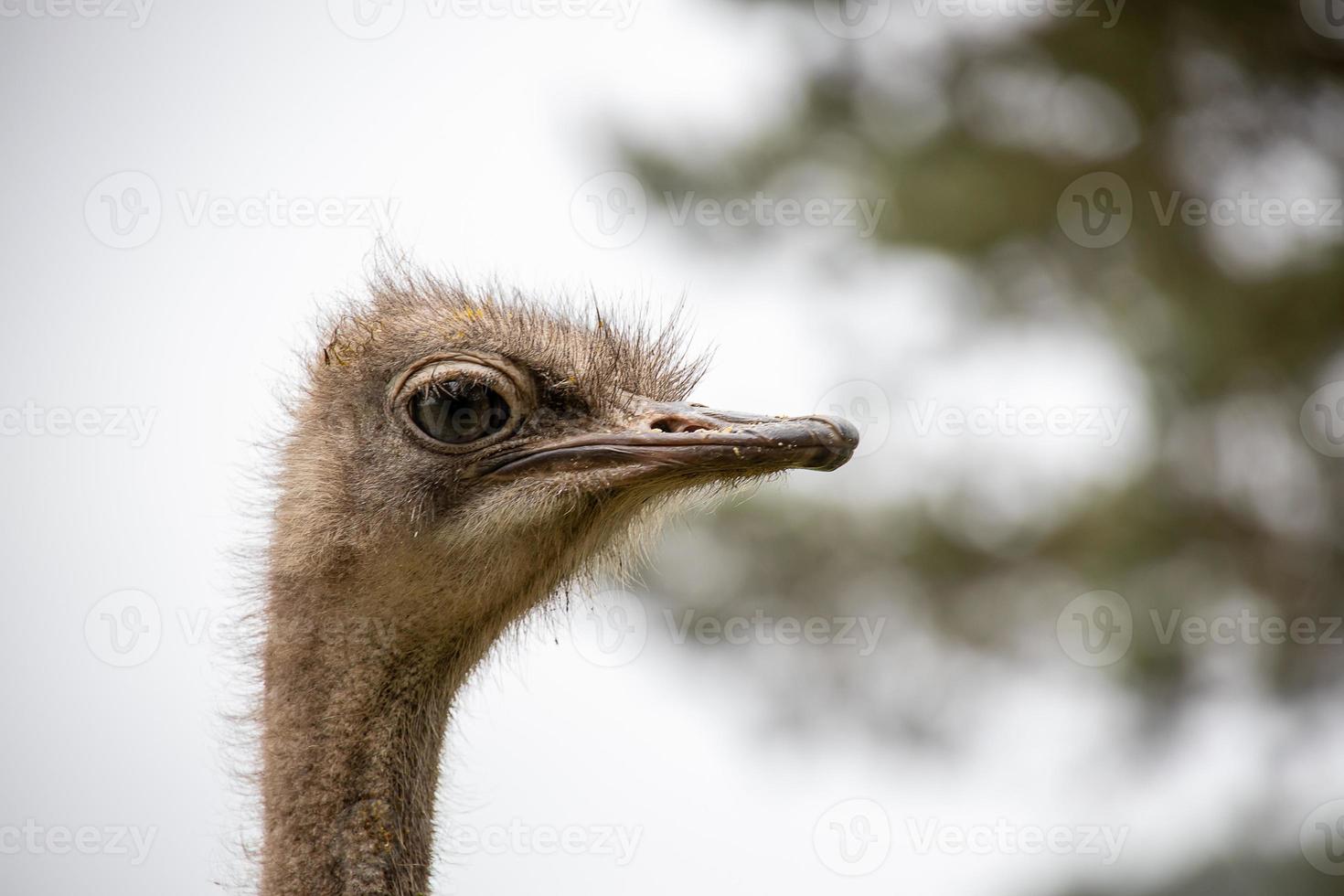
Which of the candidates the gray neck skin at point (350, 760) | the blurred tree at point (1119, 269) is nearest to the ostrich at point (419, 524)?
the gray neck skin at point (350, 760)

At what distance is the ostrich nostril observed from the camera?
250 centimetres

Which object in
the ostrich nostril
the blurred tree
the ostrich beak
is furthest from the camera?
the blurred tree

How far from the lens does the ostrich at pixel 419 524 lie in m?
2.38

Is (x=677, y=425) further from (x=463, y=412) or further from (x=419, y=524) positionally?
(x=419, y=524)

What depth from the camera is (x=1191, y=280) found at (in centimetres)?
875

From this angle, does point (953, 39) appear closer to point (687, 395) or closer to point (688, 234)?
point (688, 234)

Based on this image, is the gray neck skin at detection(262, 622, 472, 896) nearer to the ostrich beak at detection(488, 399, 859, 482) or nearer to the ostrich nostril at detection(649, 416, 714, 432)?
the ostrich beak at detection(488, 399, 859, 482)

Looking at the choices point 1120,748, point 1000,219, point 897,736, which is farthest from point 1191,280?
point 897,736

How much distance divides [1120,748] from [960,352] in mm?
2620

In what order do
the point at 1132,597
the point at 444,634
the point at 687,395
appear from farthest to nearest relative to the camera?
the point at 1132,597, the point at 687,395, the point at 444,634

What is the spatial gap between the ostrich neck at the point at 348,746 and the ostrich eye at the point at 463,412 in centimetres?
34

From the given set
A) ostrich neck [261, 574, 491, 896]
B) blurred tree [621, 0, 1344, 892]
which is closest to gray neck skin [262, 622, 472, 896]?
ostrich neck [261, 574, 491, 896]

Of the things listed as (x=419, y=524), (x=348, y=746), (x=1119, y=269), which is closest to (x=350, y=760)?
(x=348, y=746)

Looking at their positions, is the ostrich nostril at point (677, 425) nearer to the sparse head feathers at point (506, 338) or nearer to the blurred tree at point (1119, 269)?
the sparse head feathers at point (506, 338)
